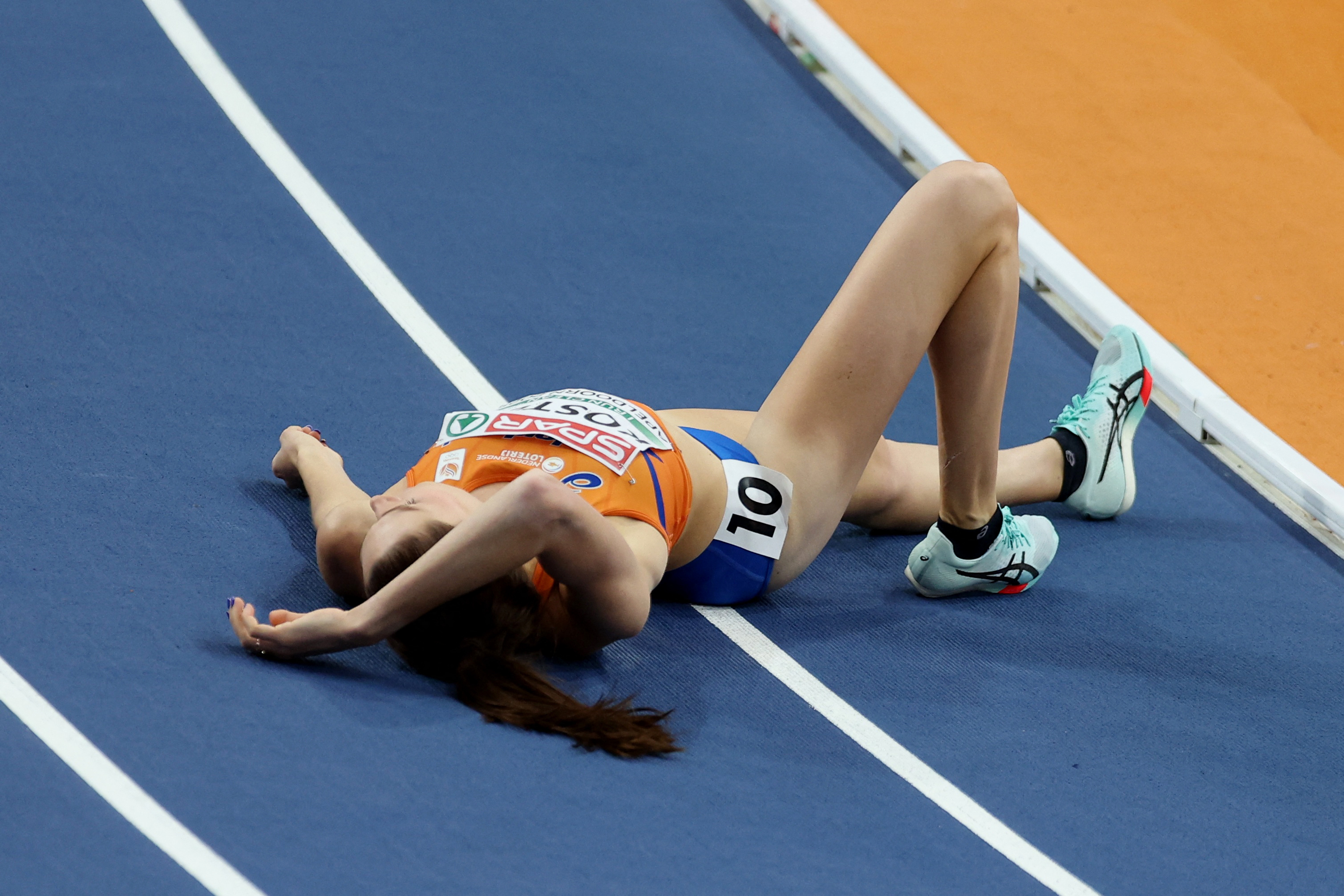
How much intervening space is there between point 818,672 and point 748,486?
16.6 inches

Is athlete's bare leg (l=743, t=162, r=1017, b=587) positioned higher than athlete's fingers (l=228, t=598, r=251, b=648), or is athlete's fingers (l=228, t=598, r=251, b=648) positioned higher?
athlete's bare leg (l=743, t=162, r=1017, b=587)

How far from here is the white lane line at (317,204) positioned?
394 centimetres

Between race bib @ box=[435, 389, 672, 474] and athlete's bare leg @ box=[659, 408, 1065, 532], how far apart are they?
1.11 feet

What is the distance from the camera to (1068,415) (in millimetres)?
3854

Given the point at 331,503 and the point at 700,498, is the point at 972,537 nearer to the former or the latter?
the point at 700,498

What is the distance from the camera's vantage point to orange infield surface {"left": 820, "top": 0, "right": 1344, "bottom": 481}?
4645mm

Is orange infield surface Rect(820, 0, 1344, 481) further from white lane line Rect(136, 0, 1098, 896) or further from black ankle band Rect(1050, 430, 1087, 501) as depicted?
white lane line Rect(136, 0, 1098, 896)

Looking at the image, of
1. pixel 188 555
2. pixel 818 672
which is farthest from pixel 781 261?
pixel 188 555

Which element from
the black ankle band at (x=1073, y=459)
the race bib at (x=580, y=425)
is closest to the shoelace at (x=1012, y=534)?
the black ankle band at (x=1073, y=459)

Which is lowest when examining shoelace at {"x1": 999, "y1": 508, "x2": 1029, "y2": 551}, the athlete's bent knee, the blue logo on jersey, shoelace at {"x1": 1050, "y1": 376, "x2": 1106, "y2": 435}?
the blue logo on jersey

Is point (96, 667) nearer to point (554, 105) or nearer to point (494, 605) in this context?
point (494, 605)

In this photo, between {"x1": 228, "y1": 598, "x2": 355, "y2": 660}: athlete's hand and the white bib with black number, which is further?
the white bib with black number

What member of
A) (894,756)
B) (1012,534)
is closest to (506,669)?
(894,756)

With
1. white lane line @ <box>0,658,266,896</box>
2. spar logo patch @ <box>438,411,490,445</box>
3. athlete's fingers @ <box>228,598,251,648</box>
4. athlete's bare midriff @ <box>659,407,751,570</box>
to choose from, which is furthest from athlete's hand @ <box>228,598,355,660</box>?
athlete's bare midriff @ <box>659,407,751,570</box>
